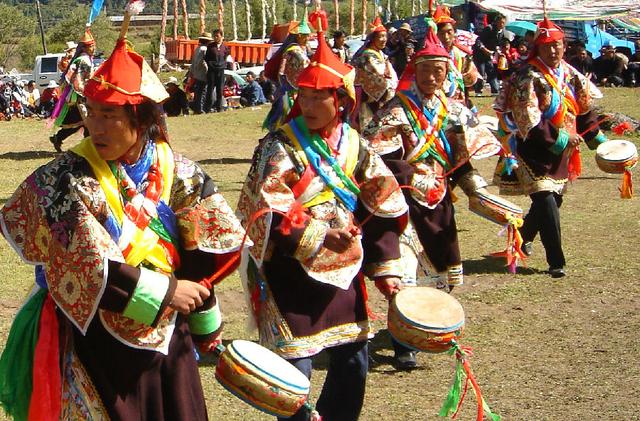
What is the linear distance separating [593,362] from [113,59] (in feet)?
12.6

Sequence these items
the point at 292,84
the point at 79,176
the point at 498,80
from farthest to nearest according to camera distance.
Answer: the point at 498,80 < the point at 292,84 < the point at 79,176

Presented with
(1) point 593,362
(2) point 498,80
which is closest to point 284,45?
(1) point 593,362

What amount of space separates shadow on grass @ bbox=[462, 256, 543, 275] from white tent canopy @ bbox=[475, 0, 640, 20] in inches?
851

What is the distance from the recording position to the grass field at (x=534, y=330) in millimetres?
5652

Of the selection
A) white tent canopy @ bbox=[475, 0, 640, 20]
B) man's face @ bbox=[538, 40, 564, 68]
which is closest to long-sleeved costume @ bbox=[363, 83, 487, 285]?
man's face @ bbox=[538, 40, 564, 68]

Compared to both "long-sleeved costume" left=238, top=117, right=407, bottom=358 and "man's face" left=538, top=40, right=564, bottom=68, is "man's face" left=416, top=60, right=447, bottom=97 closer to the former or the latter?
"long-sleeved costume" left=238, top=117, right=407, bottom=358

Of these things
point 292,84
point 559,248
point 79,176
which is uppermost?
point 79,176

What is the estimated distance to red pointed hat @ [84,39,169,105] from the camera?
345 centimetres

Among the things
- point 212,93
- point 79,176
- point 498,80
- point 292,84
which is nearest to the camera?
point 79,176

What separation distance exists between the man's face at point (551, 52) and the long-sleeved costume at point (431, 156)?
1.70 meters

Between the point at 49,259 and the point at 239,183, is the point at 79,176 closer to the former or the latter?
the point at 49,259

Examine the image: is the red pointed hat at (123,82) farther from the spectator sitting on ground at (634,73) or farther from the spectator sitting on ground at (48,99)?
the spectator sitting on ground at (634,73)

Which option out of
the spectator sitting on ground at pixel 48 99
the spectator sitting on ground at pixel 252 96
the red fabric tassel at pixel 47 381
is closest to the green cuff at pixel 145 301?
the red fabric tassel at pixel 47 381

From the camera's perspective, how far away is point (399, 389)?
5941mm
